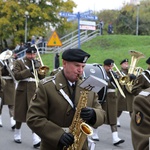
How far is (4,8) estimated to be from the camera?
40375 millimetres

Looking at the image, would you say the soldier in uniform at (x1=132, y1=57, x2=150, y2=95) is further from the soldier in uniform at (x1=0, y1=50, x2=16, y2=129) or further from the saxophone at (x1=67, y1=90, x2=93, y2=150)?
the saxophone at (x1=67, y1=90, x2=93, y2=150)

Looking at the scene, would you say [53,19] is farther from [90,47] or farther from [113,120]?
[113,120]

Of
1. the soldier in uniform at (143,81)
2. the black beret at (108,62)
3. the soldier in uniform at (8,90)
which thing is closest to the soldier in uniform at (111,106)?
the black beret at (108,62)

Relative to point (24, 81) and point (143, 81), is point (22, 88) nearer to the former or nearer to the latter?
point (24, 81)

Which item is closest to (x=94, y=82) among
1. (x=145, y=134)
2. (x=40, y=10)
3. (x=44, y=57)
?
(x=145, y=134)

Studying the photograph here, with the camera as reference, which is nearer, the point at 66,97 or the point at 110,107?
the point at 66,97

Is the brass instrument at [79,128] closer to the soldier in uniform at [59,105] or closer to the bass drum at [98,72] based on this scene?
the soldier in uniform at [59,105]

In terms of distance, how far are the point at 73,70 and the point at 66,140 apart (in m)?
0.65

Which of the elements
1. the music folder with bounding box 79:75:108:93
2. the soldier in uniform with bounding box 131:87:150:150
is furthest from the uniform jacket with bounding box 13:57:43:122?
the soldier in uniform with bounding box 131:87:150:150

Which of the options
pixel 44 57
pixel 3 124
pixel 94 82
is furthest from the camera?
pixel 44 57

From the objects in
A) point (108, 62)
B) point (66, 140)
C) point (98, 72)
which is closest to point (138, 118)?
point (66, 140)

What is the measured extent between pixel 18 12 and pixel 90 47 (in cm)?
940

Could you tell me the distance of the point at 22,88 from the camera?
8.75 m

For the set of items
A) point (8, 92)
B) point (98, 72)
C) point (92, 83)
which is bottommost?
point (8, 92)
